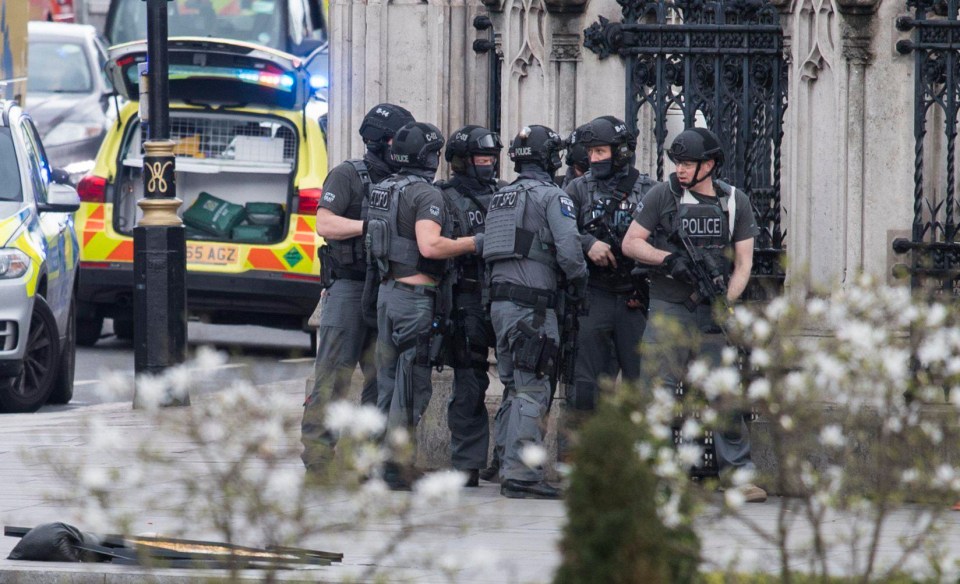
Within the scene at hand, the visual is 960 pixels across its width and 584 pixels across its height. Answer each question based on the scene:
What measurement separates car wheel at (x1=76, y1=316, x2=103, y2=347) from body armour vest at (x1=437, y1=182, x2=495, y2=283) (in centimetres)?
887

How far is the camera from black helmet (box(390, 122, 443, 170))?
30.7 ft

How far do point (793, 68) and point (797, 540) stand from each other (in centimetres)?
280

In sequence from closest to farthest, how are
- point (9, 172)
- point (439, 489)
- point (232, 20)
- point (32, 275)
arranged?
1. point (439, 489)
2. point (32, 275)
3. point (9, 172)
4. point (232, 20)

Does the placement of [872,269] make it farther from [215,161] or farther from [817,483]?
[215,161]

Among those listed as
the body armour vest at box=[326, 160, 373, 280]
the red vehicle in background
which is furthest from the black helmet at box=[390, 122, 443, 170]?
the red vehicle in background

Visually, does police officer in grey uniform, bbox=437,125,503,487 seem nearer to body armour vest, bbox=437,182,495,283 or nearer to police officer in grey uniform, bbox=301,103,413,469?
body armour vest, bbox=437,182,495,283

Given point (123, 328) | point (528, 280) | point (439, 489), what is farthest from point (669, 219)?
point (123, 328)

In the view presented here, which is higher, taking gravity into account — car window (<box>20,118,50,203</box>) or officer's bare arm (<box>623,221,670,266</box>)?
car window (<box>20,118,50,203</box>)

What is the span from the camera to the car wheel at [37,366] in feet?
42.9

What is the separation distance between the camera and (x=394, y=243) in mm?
9414

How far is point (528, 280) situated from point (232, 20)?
12.4m

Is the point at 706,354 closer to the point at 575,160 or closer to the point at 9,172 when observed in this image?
the point at 575,160

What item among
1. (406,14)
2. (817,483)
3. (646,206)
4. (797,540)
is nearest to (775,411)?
(817,483)

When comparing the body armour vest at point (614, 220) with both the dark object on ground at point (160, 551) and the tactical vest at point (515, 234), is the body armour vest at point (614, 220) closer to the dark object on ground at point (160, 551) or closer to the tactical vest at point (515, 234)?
the tactical vest at point (515, 234)
